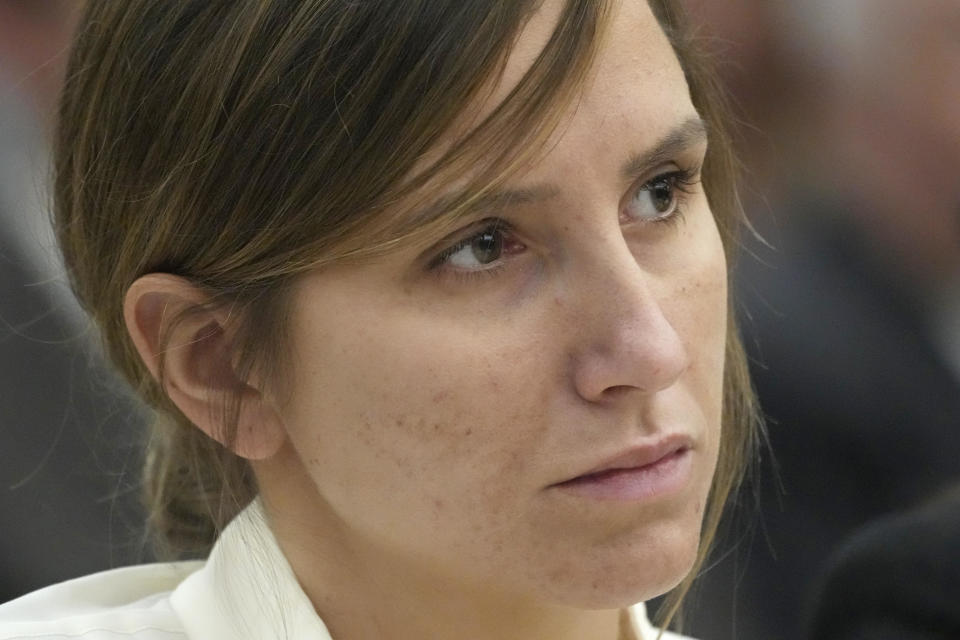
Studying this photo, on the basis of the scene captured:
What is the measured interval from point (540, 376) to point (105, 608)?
76cm

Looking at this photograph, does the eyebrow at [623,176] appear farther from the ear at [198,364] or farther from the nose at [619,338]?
the ear at [198,364]

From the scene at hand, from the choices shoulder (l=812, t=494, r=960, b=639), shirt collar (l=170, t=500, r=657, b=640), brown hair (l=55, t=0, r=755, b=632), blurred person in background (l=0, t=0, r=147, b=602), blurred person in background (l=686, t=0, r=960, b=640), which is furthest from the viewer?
blurred person in background (l=686, t=0, r=960, b=640)

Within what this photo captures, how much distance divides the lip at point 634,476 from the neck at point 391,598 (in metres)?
0.24

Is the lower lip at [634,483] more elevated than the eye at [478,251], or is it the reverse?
the eye at [478,251]

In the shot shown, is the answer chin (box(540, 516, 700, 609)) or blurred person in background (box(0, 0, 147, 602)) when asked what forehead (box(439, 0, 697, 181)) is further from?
blurred person in background (box(0, 0, 147, 602))

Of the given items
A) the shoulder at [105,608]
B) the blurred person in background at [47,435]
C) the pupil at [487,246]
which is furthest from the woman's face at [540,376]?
the blurred person in background at [47,435]

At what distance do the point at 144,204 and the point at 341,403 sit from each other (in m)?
0.32

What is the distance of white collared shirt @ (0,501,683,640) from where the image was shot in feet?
6.27

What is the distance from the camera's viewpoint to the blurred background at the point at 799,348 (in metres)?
2.83

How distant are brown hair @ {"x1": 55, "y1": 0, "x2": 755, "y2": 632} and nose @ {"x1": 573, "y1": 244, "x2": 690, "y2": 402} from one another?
152 mm

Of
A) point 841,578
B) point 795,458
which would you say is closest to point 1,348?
point 795,458

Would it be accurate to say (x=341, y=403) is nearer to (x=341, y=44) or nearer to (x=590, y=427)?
(x=590, y=427)

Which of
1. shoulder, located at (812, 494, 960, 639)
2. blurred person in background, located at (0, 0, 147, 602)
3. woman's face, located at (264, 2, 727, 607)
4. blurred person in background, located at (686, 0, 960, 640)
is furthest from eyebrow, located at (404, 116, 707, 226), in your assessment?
blurred person in background, located at (0, 0, 147, 602)

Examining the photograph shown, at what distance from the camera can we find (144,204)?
1.82 metres
